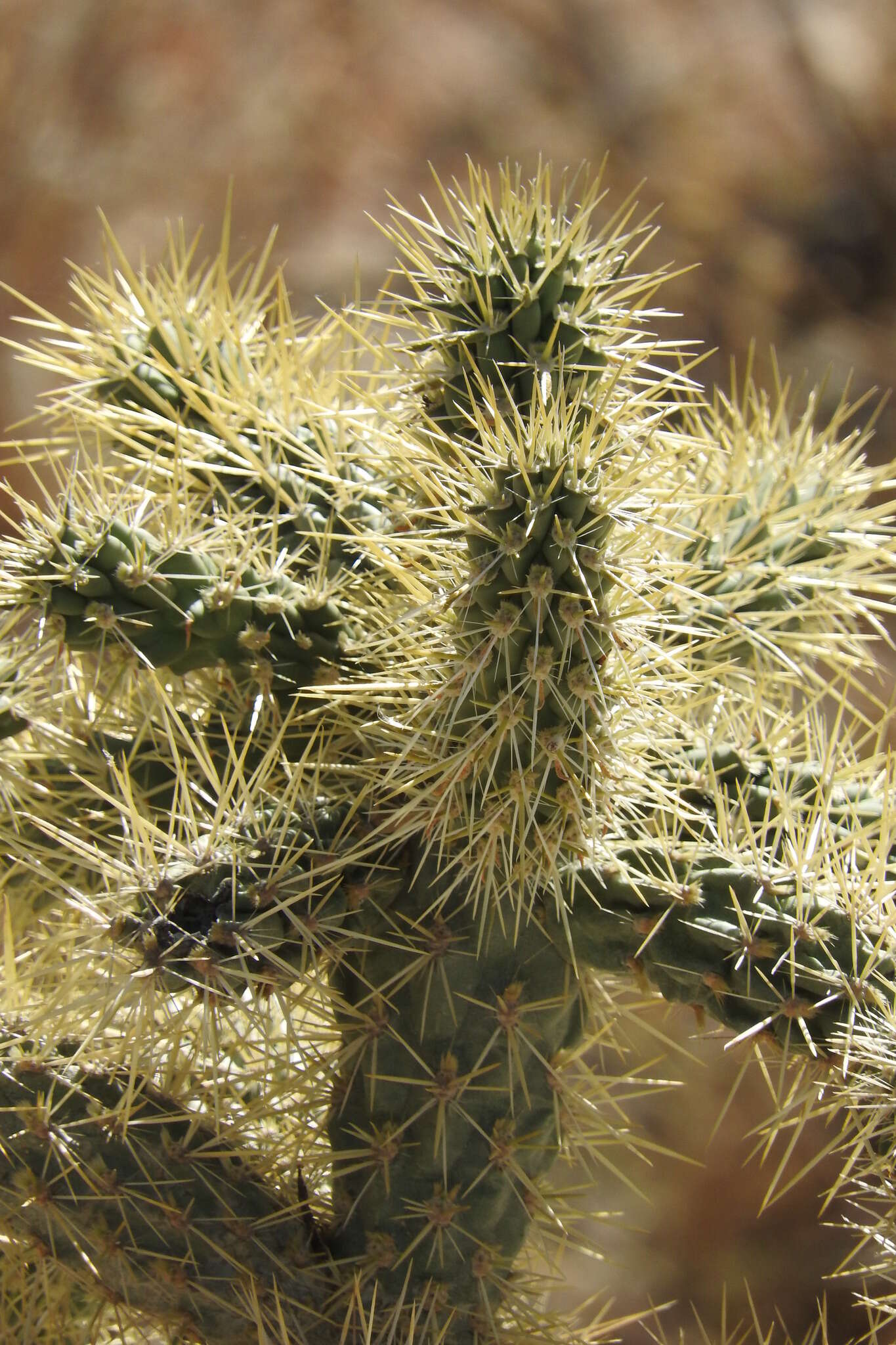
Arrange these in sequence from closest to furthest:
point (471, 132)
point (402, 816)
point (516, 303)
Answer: point (402, 816) → point (516, 303) → point (471, 132)

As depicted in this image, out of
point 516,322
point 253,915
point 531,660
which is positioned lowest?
point 253,915

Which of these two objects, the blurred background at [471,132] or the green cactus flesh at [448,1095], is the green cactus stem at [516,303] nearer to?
the green cactus flesh at [448,1095]

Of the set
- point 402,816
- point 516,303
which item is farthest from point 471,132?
point 402,816

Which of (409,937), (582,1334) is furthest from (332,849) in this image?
(582,1334)

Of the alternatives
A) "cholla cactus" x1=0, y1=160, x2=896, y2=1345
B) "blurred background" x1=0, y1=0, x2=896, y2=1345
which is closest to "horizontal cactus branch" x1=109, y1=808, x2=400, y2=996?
"cholla cactus" x1=0, y1=160, x2=896, y2=1345

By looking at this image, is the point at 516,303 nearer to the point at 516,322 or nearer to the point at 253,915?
the point at 516,322

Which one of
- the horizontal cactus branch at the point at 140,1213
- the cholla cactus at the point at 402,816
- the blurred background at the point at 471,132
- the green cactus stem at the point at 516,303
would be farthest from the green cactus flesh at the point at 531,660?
the blurred background at the point at 471,132
